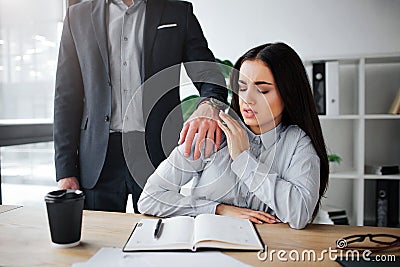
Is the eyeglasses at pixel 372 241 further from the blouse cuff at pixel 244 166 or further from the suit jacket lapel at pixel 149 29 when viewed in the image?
the suit jacket lapel at pixel 149 29

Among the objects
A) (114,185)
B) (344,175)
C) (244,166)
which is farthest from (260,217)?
(344,175)

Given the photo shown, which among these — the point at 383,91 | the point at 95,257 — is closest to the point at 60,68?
the point at 95,257

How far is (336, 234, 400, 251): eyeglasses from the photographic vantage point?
82 cm

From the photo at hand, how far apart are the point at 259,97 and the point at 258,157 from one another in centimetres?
18

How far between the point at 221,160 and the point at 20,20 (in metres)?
1.67

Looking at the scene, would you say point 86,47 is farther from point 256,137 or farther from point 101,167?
point 256,137

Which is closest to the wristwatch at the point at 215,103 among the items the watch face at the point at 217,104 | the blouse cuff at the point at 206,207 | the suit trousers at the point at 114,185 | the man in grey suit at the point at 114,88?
the watch face at the point at 217,104

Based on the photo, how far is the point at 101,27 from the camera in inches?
55.6

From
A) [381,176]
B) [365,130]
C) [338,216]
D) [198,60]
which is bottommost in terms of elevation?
[338,216]

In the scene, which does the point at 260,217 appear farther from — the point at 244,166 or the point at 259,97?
the point at 259,97

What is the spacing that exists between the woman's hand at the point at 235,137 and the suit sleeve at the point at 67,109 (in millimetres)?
576

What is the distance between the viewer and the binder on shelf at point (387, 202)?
2646 mm

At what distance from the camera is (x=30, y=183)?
2.55 m

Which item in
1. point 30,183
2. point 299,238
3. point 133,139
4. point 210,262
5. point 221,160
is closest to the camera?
point 210,262
